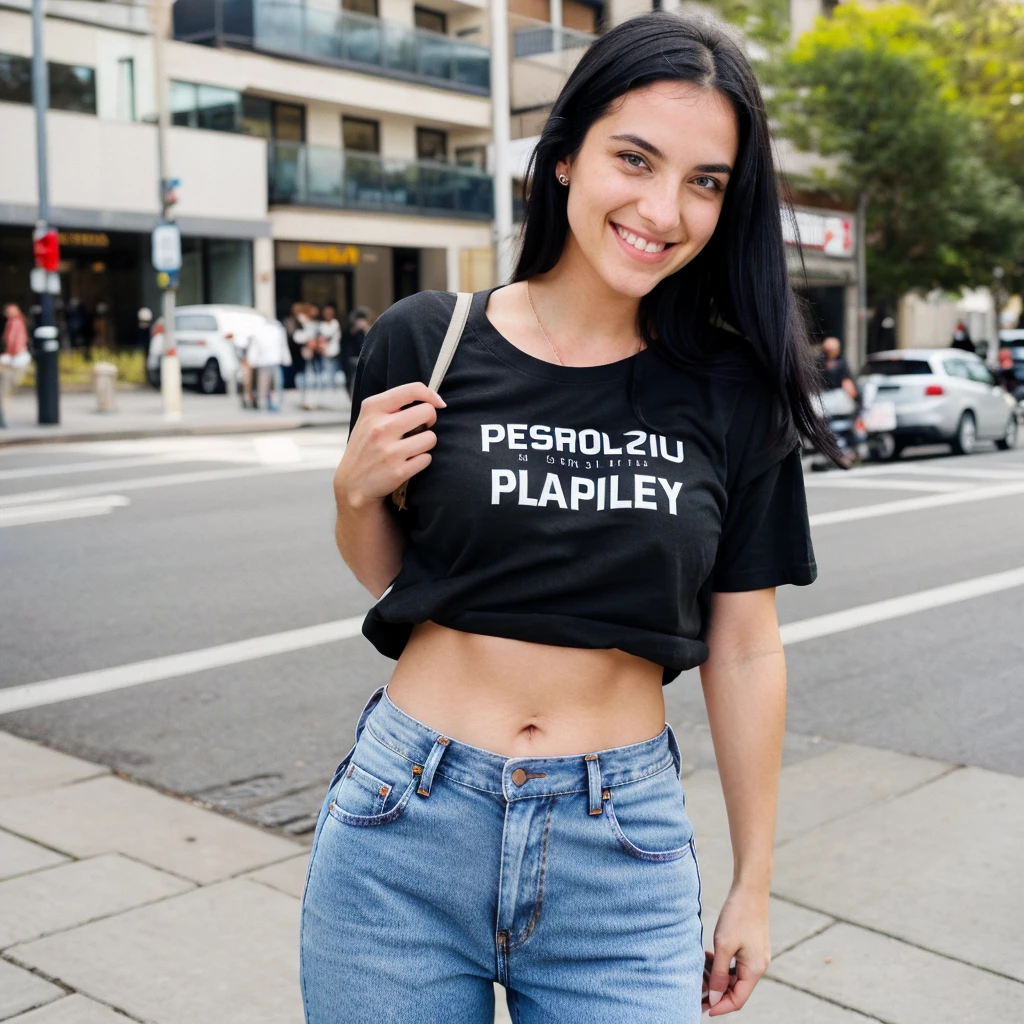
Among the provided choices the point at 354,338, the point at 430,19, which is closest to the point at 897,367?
the point at 354,338

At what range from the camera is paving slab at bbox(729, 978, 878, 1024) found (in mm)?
3357

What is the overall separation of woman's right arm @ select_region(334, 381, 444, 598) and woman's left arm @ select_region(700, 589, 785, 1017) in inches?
18.5

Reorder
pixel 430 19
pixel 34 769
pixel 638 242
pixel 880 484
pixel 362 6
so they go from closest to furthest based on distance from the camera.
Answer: pixel 638 242, pixel 34 769, pixel 880 484, pixel 362 6, pixel 430 19

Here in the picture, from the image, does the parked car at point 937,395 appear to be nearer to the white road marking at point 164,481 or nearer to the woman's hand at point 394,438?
the white road marking at point 164,481

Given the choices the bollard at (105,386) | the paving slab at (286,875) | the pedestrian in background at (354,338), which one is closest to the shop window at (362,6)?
the pedestrian in background at (354,338)

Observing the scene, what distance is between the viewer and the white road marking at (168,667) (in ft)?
20.9

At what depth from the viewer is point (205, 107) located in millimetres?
30172

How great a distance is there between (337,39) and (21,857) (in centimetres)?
3094

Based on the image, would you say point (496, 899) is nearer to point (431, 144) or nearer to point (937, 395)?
point (937, 395)

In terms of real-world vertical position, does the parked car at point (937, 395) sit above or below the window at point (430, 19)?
below

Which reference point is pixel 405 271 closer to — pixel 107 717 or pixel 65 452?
pixel 65 452

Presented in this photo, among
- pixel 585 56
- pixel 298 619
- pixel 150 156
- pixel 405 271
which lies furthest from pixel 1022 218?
pixel 585 56

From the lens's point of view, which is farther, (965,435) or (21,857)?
(965,435)

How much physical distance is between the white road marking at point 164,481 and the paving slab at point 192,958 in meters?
9.31
